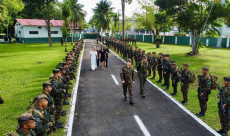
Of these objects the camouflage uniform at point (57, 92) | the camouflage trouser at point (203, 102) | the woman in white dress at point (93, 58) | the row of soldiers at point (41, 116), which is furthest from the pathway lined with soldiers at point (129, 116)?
the woman in white dress at point (93, 58)

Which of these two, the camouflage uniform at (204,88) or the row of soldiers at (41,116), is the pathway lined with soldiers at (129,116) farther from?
the row of soldiers at (41,116)

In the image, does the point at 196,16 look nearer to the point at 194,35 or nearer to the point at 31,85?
the point at 194,35

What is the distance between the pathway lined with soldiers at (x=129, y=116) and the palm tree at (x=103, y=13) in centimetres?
4112

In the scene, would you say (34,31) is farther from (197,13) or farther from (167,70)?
(167,70)

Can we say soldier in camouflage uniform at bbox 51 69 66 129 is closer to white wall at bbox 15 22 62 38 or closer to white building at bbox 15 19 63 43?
white building at bbox 15 19 63 43

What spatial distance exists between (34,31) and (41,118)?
43281 millimetres

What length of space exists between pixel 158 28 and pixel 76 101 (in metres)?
35.6

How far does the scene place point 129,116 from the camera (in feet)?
20.7

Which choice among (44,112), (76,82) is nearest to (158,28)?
(76,82)

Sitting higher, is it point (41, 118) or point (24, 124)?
point (24, 124)

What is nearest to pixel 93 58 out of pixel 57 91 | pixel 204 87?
pixel 57 91

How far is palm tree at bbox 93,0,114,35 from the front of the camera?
4803 cm

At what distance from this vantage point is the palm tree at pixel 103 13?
48031 mm

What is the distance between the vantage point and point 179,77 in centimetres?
753
